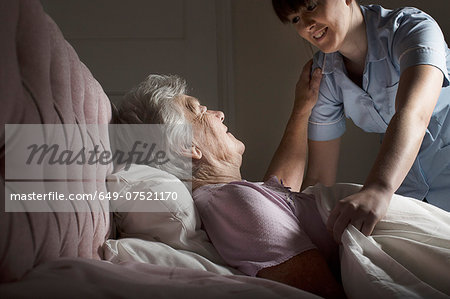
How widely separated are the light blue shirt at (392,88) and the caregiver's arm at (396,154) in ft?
0.33

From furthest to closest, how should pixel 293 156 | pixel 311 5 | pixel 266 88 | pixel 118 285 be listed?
pixel 266 88, pixel 293 156, pixel 311 5, pixel 118 285

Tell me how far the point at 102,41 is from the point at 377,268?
1687 mm

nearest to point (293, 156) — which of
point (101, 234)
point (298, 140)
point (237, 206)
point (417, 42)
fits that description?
point (298, 140)

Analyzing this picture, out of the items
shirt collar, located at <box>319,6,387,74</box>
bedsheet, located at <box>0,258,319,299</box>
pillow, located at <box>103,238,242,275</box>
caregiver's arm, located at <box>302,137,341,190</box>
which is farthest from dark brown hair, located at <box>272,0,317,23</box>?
bedsheet, located at <box>0,258,319,299</box>

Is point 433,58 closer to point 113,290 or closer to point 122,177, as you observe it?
point 122,177

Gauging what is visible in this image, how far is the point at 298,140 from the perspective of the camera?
1826mm

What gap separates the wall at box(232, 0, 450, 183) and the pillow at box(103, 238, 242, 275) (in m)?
1.24

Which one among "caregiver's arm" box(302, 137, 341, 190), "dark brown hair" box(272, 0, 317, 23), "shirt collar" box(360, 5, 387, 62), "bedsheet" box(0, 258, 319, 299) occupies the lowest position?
"caregiver's arm" box(302, 137, 341, 190)

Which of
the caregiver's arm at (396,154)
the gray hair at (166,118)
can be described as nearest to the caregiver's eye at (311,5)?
the caregiver's arm at (396,154)

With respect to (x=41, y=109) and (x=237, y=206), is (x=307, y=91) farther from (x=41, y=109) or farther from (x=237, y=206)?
(x=41, y=109)

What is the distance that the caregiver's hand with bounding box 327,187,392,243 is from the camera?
1.00 meters

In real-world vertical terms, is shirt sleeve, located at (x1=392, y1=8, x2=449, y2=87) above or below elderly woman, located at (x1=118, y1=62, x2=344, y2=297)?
above

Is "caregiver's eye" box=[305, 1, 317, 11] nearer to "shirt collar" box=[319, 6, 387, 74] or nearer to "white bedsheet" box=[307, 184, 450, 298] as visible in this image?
"shirt collar" box=[319, 6, 387, 74]

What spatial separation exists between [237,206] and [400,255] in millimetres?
359
